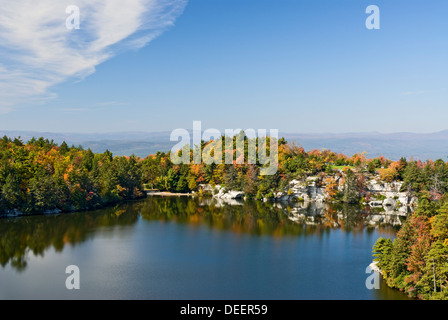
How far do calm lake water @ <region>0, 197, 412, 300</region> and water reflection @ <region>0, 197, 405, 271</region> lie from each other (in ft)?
0.35

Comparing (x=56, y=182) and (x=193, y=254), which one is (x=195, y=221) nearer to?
(x=193, y=254)

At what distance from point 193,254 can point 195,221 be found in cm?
Result: 1266

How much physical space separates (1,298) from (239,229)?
21.4 m

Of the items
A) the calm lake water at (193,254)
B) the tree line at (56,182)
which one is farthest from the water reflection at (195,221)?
the tree line at (56,182)

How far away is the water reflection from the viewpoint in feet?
99.2

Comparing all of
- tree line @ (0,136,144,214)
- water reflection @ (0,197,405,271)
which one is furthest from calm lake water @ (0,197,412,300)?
tree line @ (0,136,144,214)

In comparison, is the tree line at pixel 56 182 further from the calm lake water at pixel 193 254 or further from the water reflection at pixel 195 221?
the calm lake water at pixel 193 254

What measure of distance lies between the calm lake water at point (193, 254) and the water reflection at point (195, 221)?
107 millimetres

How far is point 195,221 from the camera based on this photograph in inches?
1559

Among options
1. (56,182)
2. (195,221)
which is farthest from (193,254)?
(56,182)

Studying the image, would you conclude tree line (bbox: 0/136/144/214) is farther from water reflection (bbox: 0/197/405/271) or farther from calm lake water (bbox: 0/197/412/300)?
calm lake water (bbox: 0/197/412/300)

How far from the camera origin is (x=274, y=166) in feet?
190

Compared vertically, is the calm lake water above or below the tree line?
below

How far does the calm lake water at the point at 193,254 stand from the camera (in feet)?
66.1
